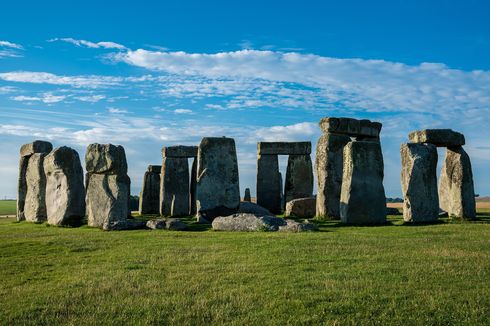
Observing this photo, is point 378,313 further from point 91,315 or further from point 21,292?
point 21,292

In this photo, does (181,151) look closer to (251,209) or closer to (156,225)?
(251,209)

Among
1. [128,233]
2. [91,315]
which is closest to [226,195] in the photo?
[128,233]

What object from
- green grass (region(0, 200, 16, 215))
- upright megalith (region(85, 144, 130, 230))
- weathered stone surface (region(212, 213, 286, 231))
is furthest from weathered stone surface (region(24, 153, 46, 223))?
green grass (region(0, 200, 16, 215))

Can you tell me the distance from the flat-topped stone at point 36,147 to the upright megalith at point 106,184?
5843 millimetres

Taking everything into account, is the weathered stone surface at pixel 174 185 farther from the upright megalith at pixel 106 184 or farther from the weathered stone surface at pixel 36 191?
the upright megalith at pixel 106 184

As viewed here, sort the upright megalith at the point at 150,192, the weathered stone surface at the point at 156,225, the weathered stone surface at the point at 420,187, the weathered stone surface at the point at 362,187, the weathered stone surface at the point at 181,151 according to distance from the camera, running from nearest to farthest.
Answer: the weathered stone surface at the point at 156,225
the weathered stone surface at the point at 362,187
the weathered stone surface at the point at 420,187
the weathered stone surface at the point at 181,151
the upright megalith at the point at 150,192

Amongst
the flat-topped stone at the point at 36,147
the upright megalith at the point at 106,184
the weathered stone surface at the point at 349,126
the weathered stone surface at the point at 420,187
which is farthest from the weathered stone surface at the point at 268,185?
the flat-topped stone at the point at 36,147

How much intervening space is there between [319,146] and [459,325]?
1473 cm

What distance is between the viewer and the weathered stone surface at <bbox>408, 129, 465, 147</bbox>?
19695 mm

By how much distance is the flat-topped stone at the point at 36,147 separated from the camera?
24562 millimetres

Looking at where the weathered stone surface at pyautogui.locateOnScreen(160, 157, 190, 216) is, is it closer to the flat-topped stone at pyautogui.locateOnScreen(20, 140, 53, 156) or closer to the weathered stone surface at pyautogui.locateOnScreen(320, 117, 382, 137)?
the flat-topped stone at pyautogui.locateOnScreen(20, 140, 53, 156)

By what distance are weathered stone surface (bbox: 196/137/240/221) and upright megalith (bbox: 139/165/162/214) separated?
10559mm

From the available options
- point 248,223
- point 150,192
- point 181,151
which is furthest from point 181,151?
point 248,223

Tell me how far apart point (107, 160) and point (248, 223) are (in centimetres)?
624
